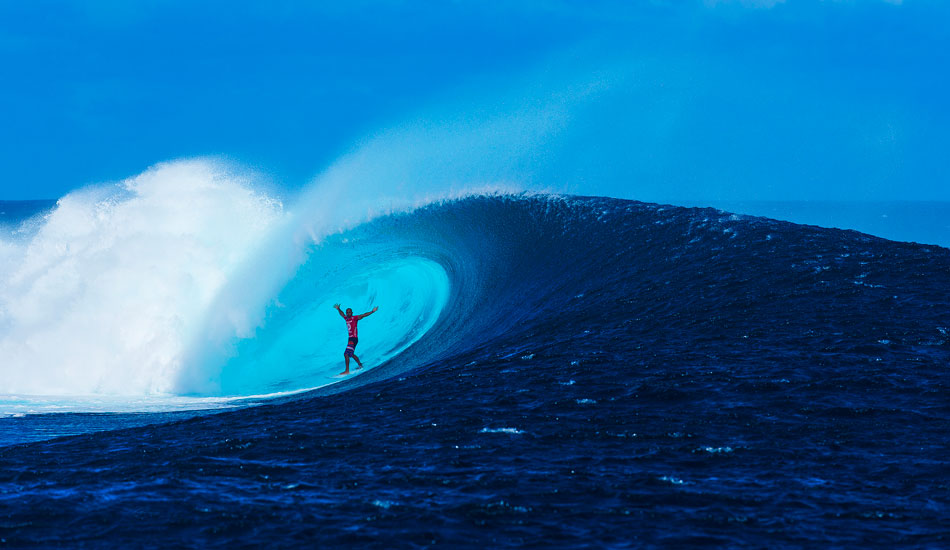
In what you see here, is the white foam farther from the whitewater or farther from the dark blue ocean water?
the dark blue ocean water

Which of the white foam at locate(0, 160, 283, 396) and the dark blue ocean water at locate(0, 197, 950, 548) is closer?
the dark blue ocean water at locate(0, 197, 950, 548)

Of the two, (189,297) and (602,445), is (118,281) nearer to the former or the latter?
(189,297)

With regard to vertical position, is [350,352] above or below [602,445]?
above

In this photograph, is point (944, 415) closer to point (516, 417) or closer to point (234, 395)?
point (516, 417)

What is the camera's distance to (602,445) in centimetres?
706

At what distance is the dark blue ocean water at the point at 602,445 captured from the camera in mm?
5309

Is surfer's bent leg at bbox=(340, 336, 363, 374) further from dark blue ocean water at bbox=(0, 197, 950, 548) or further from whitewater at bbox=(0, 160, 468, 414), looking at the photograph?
dark blue ocean water at bbox=(0, 197, 950, 548)

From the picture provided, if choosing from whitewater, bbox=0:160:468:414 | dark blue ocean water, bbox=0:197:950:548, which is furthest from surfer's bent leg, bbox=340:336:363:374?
dark blue ocean water, bbox=0:197:950:548

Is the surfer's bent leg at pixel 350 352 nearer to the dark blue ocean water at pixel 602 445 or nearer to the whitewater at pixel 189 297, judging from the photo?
the whitewater at pixel 189 297

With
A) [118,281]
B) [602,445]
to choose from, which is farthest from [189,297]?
[602,445]

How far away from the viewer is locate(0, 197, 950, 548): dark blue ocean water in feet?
17.4

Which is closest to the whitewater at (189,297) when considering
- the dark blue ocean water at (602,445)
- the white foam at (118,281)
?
the white foam at (118,281)

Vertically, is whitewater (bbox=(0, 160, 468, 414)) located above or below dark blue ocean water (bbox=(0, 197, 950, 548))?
above

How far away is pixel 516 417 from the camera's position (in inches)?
319
